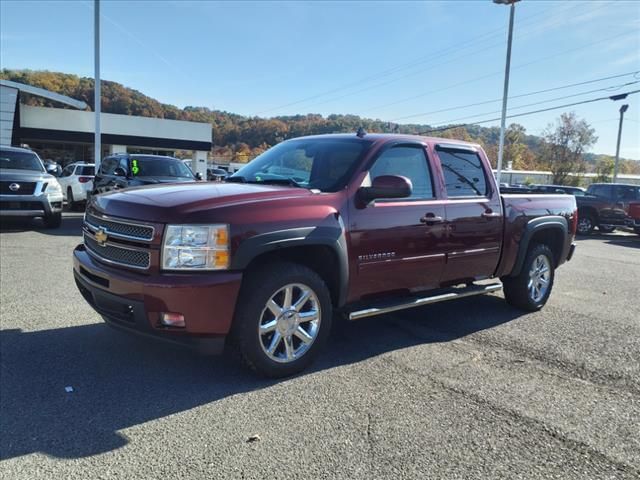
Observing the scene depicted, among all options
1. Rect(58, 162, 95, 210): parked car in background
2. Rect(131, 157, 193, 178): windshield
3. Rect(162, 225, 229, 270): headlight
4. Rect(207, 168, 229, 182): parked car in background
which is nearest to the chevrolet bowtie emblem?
Rect(162, 225, 229, 270): headlight

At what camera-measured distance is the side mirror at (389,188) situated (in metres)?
4.05

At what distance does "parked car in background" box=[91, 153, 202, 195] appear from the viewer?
11.2m

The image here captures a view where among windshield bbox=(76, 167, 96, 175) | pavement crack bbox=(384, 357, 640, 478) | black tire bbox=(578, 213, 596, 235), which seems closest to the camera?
pavement crack bbox=(384, 357, 640, 478)

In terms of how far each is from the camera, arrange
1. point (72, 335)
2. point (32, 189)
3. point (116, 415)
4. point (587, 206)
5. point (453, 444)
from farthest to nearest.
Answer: point (587, 206), point (32, 189), point (72, 335), point (116, 415), point (453, 444)

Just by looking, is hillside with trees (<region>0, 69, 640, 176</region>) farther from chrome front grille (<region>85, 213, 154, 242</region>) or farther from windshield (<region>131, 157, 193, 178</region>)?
chrome front grille (<region>85, 213, 154, 242</region>)

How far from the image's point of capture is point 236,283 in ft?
11.3

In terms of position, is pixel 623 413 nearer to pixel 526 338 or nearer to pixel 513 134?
pixel 526 338

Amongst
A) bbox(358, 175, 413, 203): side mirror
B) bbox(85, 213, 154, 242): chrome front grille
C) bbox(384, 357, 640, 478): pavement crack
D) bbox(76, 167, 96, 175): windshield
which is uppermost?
bbox(76, 167, 96, 175): windshield

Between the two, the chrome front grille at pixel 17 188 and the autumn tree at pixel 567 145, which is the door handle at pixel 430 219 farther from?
the autumn tree at pixel 567 145

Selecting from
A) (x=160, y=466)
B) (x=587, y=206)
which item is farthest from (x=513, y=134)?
(x=160, y=466)

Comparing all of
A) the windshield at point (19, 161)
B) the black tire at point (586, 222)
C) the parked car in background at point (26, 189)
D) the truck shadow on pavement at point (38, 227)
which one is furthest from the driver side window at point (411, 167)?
the black tire at point (586, 222)

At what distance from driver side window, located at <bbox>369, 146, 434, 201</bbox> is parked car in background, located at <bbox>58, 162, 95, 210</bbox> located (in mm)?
14516

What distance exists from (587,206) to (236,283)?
18516mm

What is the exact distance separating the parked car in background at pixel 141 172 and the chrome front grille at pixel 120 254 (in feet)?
23.6
